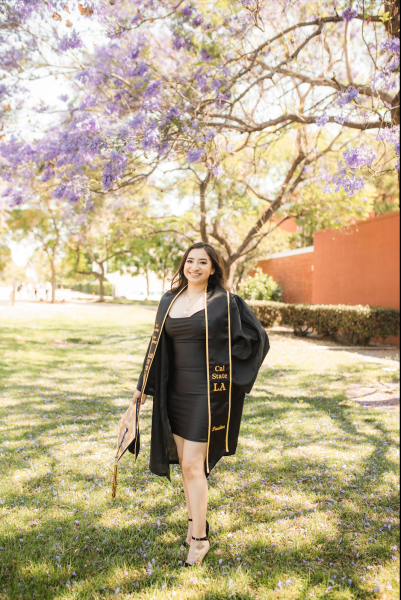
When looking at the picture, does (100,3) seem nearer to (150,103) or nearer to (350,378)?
(150,103)

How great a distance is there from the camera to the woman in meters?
2.53

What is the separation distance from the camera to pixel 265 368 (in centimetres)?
866

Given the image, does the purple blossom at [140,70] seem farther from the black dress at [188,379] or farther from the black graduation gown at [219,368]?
the black dress at [188,379]

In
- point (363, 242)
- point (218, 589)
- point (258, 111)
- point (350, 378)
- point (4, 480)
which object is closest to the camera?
point (218, 589)

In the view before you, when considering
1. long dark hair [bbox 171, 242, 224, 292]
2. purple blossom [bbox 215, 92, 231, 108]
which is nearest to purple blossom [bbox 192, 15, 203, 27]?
purple blossom [bbox 215, 92, 231, 108]

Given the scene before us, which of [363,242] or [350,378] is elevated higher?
[363,242]

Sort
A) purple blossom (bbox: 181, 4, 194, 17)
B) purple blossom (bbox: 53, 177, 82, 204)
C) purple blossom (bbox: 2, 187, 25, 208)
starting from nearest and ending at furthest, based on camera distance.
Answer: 1. purple blossom (bbox: 53, 177, 82, 204)
2. purple blossom (bbox: 181, 4, 194, 17)
3. purple blossom (bbox: 2, 187, 25, 208)

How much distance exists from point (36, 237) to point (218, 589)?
27.8 metres

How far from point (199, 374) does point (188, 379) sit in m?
0.08

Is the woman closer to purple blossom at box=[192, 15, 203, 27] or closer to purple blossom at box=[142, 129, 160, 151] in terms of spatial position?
purple blossom at box=[142, 129, 160, 151]

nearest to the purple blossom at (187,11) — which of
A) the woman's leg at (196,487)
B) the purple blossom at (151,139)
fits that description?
the purple blossom at (151,139)

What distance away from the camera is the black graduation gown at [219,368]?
2533 millimetres

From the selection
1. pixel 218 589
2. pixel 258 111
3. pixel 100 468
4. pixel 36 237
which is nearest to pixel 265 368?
pixel 258 111

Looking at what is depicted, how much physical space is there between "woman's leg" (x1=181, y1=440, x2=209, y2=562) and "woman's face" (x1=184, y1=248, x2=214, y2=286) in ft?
3.18
